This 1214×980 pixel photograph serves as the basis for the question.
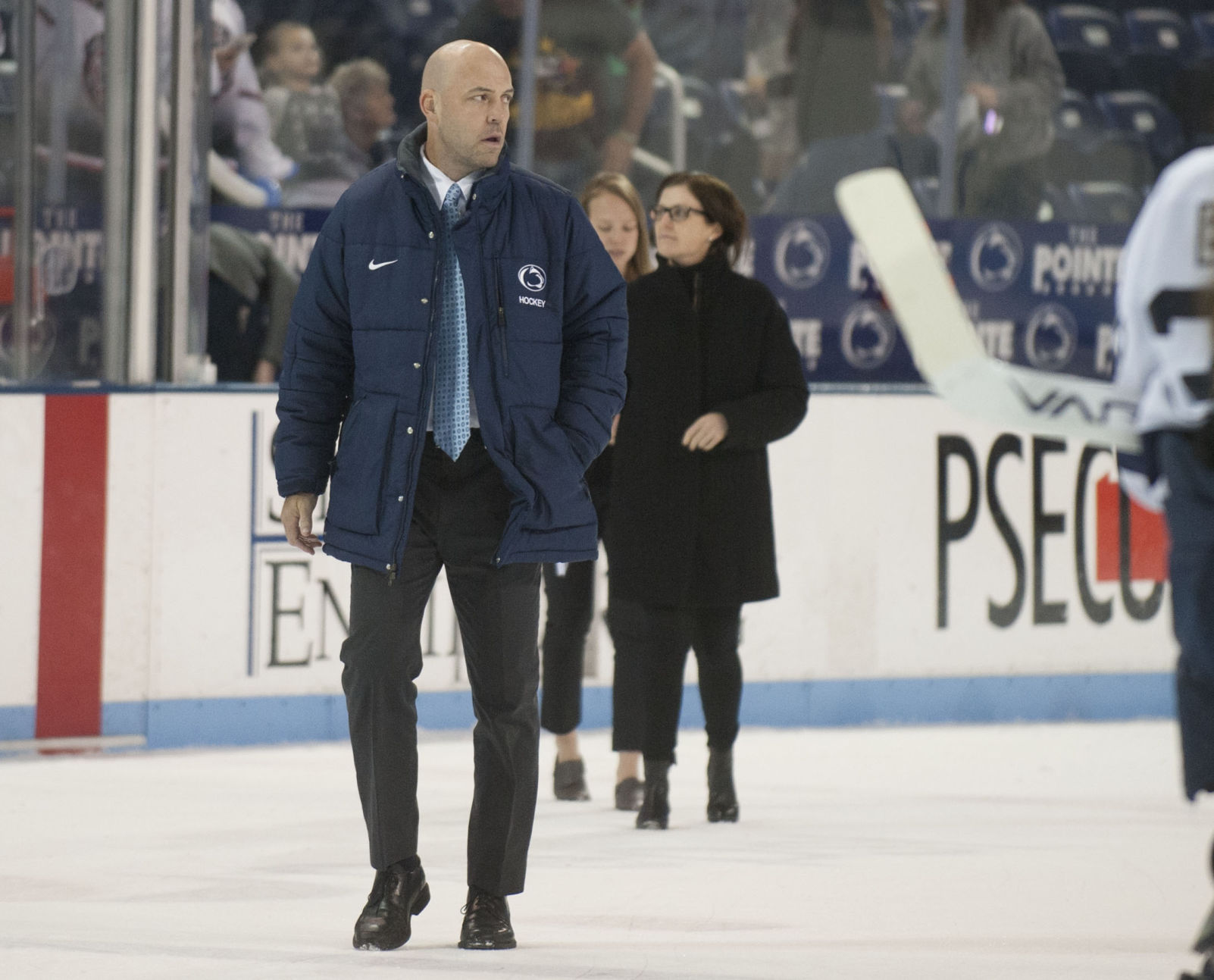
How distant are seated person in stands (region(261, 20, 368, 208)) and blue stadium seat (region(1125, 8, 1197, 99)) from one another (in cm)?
306

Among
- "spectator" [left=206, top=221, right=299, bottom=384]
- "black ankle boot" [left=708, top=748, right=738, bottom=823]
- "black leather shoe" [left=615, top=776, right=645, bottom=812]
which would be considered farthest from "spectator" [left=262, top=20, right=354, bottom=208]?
"black ankle boot" [left=708, top=748, right=738, bottom=823]

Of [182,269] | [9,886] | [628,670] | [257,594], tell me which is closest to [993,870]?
[628,670]

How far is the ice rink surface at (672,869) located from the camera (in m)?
3.59

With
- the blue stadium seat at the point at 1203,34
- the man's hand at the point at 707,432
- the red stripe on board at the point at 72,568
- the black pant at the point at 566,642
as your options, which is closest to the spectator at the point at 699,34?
the blue stadium seat at the point at 1203,34

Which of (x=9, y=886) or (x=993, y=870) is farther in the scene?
(x=993, y=870)

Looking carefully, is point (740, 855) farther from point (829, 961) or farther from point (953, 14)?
point (953, 14)

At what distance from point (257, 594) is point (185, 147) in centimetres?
137

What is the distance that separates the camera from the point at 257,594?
6.12 m

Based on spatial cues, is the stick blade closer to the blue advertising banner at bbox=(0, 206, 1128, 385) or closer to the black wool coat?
the black wool coat

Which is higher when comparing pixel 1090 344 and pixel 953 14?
pixel 953 14

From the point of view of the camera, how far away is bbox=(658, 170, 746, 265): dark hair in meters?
5.01

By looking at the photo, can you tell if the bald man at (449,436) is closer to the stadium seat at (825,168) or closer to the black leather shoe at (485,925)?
the black leather shoe at (485,925)

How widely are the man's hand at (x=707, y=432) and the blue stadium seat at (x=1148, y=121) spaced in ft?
12.0

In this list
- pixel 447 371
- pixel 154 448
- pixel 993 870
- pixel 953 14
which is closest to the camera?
pixel 447 371
